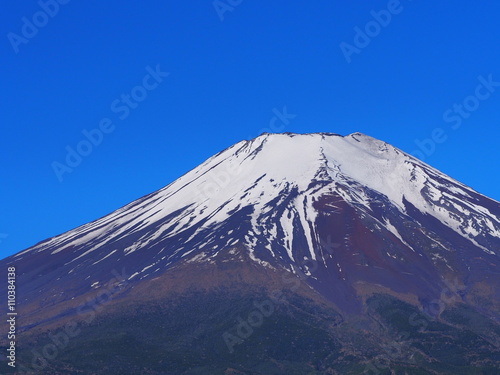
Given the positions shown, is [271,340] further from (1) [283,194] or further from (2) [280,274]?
(1) [283,194]

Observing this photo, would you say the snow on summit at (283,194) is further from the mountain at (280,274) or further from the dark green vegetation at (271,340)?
the dark green vegetation at (271,340)

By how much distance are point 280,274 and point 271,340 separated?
21.1 m

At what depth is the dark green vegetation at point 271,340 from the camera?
108 meters

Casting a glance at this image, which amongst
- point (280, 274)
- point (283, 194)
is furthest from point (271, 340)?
point (283, 194)

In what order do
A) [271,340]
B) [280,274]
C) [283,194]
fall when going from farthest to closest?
[283,194] < [280,274] < [271,340]

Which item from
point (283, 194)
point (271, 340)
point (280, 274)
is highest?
point (283, 194)

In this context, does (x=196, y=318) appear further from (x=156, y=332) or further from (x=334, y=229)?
(x=334, y=229)

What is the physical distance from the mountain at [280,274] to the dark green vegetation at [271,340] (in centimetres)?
28

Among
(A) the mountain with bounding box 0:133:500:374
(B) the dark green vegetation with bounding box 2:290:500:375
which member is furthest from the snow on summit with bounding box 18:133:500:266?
(B) the dark green vegetation with bounding box 2:290:500:375

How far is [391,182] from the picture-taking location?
6885 inches

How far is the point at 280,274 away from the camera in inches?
5315

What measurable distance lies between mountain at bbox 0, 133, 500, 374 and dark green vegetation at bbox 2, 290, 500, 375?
0.28m

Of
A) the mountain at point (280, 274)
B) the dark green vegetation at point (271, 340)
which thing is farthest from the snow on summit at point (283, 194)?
the dark green vegetation at point (271, 340)

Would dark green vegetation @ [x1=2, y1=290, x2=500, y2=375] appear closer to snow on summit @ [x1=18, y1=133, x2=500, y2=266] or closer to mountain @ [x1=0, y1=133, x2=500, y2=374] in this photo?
mountain @ [x1=0, y1=133, x2=500, y2=374]
